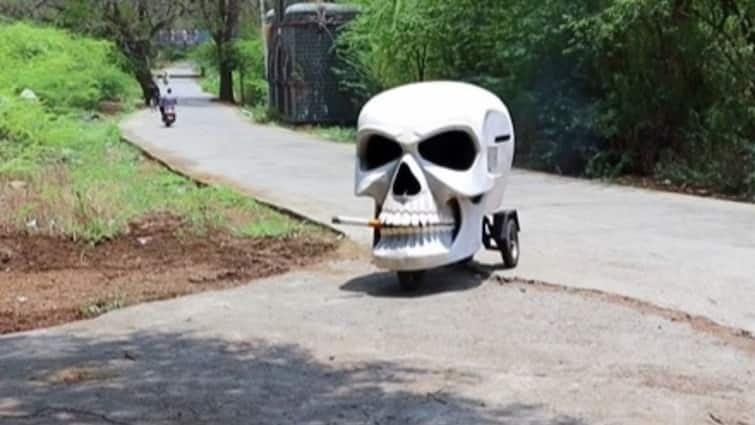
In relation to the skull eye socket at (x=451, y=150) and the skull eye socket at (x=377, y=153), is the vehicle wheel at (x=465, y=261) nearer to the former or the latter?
the skull eye socket at (x=451, y=150)

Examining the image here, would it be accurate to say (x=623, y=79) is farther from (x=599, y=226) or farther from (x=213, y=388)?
(x=213, y=388)

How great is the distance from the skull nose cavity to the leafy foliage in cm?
705

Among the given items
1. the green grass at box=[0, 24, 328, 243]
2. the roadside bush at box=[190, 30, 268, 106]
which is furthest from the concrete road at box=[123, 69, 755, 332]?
the roadside bush at box=[190, 30, 268, 106]

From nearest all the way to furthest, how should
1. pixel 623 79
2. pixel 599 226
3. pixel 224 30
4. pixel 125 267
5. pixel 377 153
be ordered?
pixel 377 153
pixel 125 267
pixel 599 226
pixel 623 79
pixel 224 30

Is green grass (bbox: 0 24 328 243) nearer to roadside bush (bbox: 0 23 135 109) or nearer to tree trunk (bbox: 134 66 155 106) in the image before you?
roadside bush (bbox: 0 23 135 109)

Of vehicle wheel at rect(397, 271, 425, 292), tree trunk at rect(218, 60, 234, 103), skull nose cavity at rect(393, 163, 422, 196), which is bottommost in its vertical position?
tree trunk at rect(218, 60, 234, 103)

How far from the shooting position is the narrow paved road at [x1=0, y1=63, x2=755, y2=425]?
17.5 ft

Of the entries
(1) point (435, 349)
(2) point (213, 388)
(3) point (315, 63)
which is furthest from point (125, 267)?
(3) point (315, 63)

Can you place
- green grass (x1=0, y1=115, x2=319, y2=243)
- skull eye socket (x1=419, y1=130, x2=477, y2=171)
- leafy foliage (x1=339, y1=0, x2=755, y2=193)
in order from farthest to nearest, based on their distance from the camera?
1. leafy foliage (x1=339, y1=0, x2=755, y2=193)
2. green grass (x1=0, y1=115, x2=319, y2=243)
3. skull eye socket (x1=419, y1=130, x2=477, y2=171)

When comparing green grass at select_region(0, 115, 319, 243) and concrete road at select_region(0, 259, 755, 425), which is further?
→ green grass at select_region(0, 115, 319, 243)

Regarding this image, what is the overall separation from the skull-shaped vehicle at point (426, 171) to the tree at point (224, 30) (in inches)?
1608

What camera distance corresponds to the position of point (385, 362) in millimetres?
6336

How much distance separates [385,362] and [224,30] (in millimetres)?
43432

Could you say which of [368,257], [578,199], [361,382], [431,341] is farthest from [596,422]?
[578,199]
